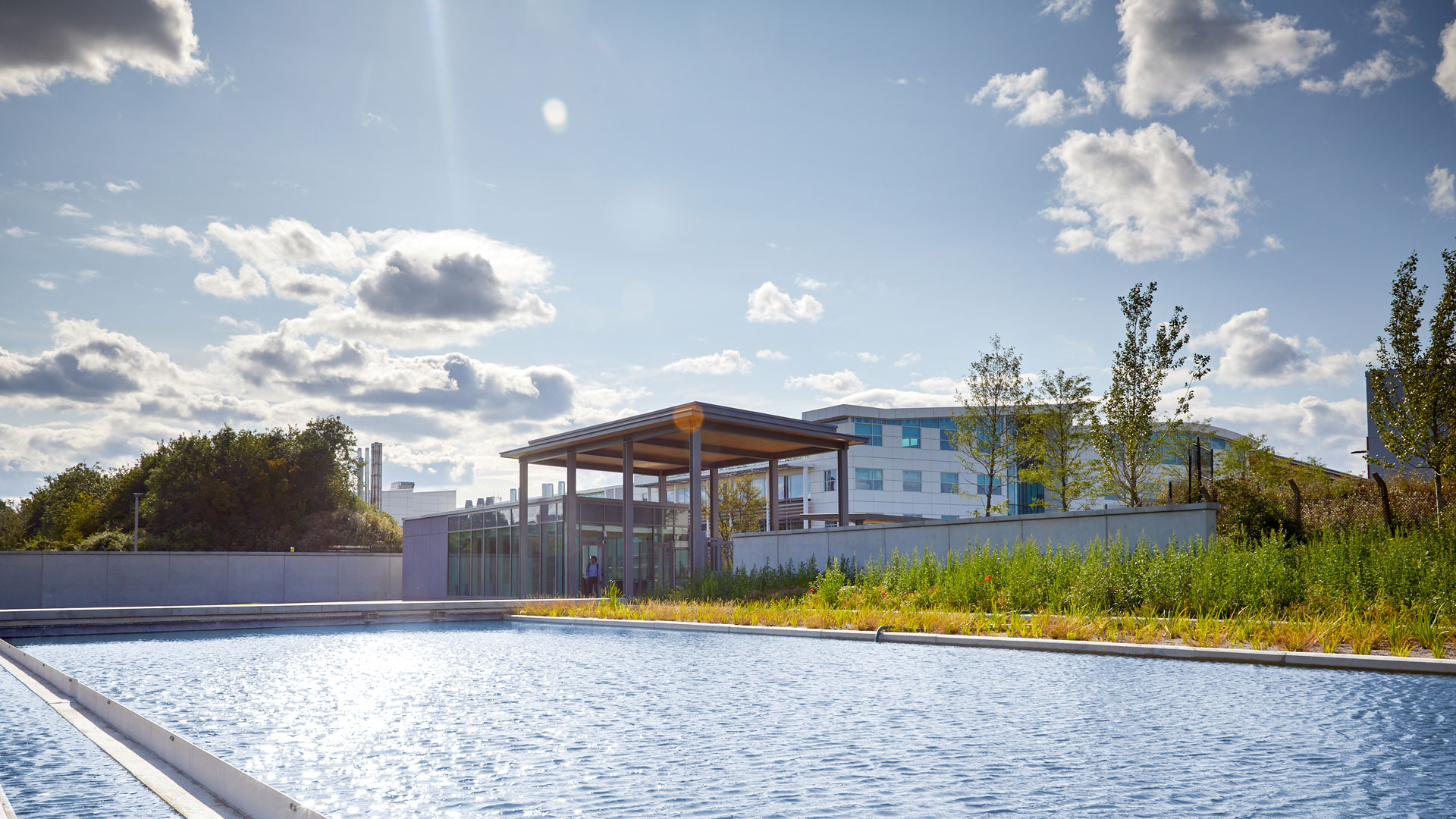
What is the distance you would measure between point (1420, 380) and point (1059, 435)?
14.1m

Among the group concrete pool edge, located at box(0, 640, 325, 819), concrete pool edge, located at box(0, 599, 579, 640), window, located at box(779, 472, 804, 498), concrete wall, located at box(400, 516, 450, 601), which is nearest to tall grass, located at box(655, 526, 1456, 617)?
concrete pool edge, located at box(0, 599, 579, 640)

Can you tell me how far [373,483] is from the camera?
97.8 meters

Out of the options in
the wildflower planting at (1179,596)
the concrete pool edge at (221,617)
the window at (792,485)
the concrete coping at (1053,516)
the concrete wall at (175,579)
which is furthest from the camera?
the window at (792,485)

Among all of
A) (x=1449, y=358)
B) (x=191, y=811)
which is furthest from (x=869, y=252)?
(x=191, y=811)

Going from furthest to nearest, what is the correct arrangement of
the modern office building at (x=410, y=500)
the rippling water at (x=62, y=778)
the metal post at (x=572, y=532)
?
the modern office building at (x=410, y=500)
the metal post at (x=572, y=532)
the rippling water at (x=62, y=778)

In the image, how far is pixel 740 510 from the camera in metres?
49.7

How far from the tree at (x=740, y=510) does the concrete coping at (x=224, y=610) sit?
26659 millimetres

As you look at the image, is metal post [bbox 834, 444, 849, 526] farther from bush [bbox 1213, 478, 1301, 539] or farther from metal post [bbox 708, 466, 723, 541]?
bush [bbox 1213, 478, 1301, 539]

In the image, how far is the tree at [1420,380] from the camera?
683 inches

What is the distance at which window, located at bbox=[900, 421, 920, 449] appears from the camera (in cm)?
5900

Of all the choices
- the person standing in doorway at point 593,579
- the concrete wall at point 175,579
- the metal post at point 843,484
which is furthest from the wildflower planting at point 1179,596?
the concrete wall at point 175,579

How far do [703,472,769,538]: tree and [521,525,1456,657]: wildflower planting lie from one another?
31.0 meters

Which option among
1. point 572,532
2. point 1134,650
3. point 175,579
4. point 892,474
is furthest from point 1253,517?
point 892,474

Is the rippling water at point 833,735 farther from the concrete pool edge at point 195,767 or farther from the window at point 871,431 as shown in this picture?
the window at point 871,431
